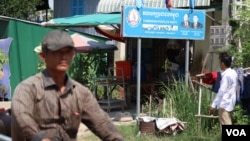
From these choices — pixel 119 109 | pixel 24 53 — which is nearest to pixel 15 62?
pixel 24 53

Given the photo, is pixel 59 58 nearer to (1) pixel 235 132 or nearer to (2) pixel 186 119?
(1) pixel 235 132

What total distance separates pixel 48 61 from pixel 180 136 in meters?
6.00

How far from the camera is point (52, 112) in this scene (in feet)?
8.68

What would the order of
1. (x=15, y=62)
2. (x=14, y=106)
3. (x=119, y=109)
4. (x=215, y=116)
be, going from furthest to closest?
(x=15, y=62) < (x=119, y=109) < (x=215, y=116) < (x=14, y=106)

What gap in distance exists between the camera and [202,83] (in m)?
8.69

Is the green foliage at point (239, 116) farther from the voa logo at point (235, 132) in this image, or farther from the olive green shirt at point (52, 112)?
the olive green shirt at point (52, 112)

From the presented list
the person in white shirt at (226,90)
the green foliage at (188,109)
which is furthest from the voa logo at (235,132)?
the green foliage at (188,109)

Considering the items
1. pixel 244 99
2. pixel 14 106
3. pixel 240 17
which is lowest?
pixel 244 99

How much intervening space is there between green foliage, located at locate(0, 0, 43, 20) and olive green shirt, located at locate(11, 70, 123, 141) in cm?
1840

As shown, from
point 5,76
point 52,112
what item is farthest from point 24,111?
point 5,76

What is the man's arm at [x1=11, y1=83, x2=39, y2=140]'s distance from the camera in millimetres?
2500

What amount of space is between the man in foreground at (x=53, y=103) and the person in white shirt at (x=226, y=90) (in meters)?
4.82

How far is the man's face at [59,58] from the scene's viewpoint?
2.61 m

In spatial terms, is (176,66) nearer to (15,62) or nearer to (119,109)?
(119,109)
